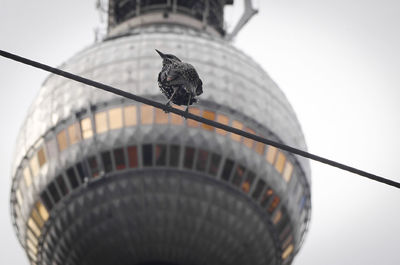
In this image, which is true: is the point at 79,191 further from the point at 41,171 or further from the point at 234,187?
the point at 234,187

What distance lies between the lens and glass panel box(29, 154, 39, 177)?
45562 mm

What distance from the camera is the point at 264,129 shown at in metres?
45.5

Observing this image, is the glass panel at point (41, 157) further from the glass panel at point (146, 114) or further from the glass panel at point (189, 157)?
the glass panel at point (189, 157)

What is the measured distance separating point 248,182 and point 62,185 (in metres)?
10.9

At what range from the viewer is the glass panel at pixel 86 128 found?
4344cm

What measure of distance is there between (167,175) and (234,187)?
395cm

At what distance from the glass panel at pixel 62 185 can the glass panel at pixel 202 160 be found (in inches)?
311

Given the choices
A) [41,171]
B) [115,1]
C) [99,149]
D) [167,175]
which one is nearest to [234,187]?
[167,175]

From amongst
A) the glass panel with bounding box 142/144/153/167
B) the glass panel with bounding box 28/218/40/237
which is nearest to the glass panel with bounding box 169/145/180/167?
the glass panel with bounding box 142/144/153/167

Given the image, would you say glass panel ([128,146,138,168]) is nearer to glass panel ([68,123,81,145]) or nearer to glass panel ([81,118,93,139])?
glass panel ([81,118,93,139])

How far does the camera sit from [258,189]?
44.8 m

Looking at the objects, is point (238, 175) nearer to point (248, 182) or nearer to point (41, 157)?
point (248, 182)

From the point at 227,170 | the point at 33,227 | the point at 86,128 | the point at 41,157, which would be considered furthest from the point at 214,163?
the point at 33,227

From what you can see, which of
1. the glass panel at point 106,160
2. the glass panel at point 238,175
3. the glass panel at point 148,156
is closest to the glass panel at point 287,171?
the glass panel at point 238,175
